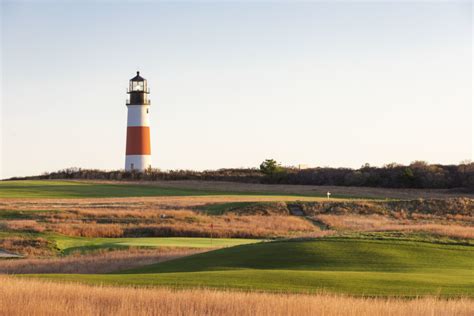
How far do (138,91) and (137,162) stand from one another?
6.95 m

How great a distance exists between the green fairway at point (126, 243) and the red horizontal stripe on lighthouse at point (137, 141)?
42.8 meters

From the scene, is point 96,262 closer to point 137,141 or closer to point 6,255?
point 6,255

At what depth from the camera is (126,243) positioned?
38.4 meters

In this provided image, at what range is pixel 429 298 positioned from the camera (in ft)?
58.6

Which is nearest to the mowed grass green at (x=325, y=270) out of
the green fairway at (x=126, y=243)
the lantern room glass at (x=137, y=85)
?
the green fairway at (x=126, y=243)

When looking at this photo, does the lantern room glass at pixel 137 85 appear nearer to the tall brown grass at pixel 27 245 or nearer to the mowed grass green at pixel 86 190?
the mowed grass green at pixel 86 190

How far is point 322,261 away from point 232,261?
293 centimetres

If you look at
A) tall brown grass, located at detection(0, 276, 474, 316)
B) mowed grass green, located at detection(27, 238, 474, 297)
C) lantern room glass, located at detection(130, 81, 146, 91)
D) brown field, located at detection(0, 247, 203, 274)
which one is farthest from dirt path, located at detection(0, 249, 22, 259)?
lantern room glass, located at detection(130, 81, 146, 91)

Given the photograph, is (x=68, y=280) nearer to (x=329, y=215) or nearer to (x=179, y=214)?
(x=179, y=214)

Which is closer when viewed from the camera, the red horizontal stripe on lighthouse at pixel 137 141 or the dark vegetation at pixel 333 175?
the dark vegetation at pixel 333 175

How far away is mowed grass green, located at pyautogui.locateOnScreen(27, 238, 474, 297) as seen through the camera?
21312 millimetres

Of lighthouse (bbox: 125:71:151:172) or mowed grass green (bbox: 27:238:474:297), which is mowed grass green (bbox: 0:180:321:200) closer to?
lighthouse (bbox: 125:71:151:172)

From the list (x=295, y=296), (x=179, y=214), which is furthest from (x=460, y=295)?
(x=179, y=214)

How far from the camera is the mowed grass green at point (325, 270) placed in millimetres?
21312
